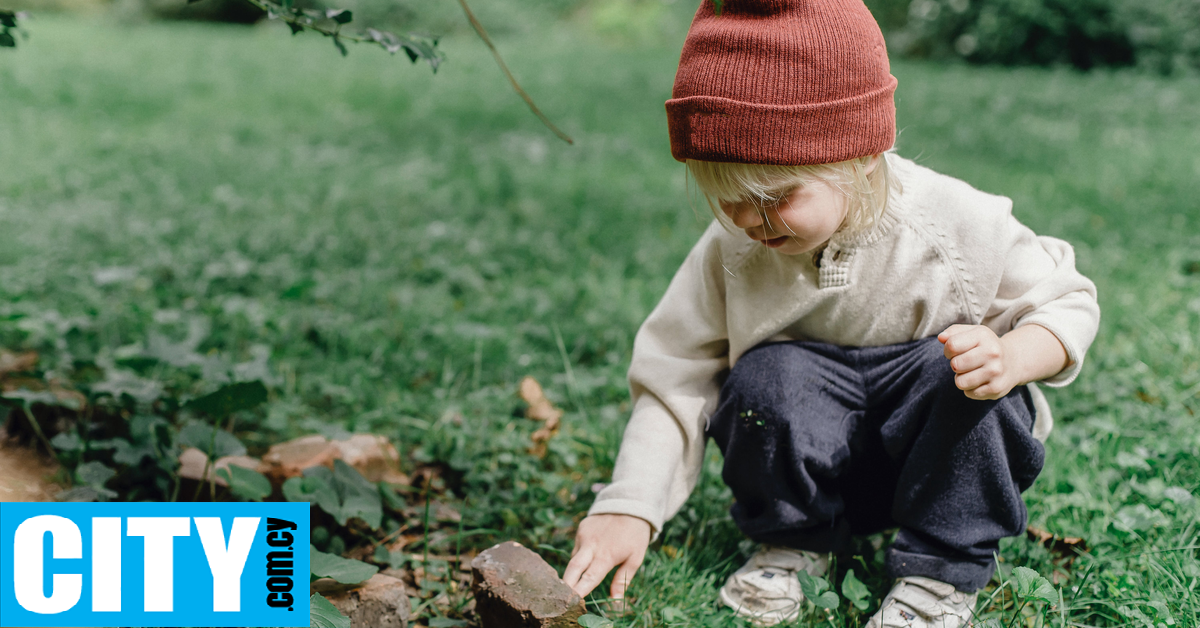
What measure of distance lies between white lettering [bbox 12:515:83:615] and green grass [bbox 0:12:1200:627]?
0.61m

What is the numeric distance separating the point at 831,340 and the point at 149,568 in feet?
3.86

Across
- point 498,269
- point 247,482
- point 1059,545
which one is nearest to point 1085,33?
point 498,269

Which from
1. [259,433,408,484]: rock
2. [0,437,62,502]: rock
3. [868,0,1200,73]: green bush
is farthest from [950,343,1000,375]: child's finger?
[868,0,1200,73]: green bush

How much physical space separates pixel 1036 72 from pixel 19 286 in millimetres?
9098

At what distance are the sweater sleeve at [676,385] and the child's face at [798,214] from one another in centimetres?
22

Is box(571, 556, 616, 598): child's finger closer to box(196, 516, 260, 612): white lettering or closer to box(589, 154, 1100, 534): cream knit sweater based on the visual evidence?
box(589, 154, 1100, 534): cream knit sweater

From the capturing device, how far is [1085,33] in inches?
361

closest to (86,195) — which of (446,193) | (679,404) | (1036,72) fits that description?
(446,193)

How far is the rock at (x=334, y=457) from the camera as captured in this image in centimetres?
175

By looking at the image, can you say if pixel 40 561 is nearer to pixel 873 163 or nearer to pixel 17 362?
pixel 17 362

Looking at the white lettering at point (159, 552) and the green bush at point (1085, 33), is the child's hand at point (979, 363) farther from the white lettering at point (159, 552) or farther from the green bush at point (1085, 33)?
the green bush at point (1085, 33)

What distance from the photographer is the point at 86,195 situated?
393 cm

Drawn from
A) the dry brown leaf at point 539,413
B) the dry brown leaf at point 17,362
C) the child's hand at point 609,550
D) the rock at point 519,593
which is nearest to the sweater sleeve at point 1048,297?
the child's hand at point 609,550

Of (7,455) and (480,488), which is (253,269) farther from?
(480,488)
